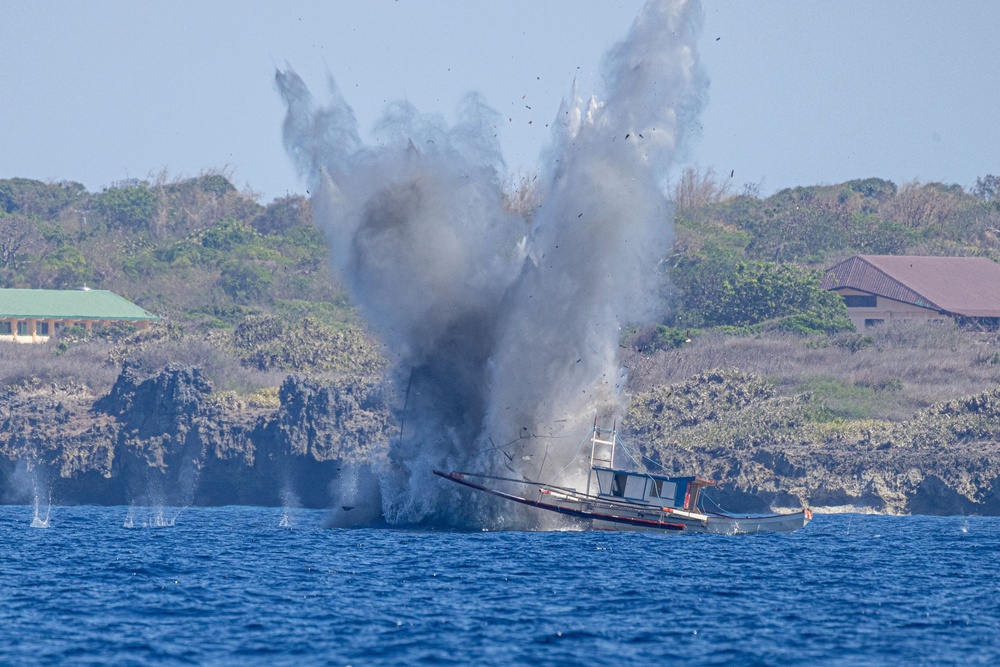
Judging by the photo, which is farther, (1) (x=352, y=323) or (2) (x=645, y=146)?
(1) (x=352, y=323)

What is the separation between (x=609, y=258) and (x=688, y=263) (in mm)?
79635

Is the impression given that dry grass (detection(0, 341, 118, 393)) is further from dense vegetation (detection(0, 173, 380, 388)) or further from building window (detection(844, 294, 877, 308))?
building window (detection(844, 294, 877, 308))

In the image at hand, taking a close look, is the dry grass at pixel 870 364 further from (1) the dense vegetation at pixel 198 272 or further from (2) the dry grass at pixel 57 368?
(2) the dry grass at pixel 57 368

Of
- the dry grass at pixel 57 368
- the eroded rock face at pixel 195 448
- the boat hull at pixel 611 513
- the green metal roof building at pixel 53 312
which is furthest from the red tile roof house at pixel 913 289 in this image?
the boat hull at pixel 611 513

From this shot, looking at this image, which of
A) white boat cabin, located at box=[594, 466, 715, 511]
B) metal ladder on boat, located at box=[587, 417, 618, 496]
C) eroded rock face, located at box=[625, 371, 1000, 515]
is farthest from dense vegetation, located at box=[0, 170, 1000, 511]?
white boat cabin, located at box=[594, 466, 715, 511]

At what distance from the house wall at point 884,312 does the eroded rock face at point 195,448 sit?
2044 inches

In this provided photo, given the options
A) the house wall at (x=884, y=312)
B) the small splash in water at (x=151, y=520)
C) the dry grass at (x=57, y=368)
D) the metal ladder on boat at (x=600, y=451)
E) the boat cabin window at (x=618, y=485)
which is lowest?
A: the small splash in water at (x=151, y=520)

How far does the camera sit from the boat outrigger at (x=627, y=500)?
204ft

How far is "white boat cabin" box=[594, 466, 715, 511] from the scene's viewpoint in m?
63.8

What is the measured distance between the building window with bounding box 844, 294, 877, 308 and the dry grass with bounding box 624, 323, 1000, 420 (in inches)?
349

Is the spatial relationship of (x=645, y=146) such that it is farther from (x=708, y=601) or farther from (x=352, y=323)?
(x=352, y=323)

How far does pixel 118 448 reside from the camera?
348ft

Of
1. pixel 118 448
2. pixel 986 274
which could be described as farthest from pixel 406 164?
pixel 986 274

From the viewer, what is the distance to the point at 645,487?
63.9 m
